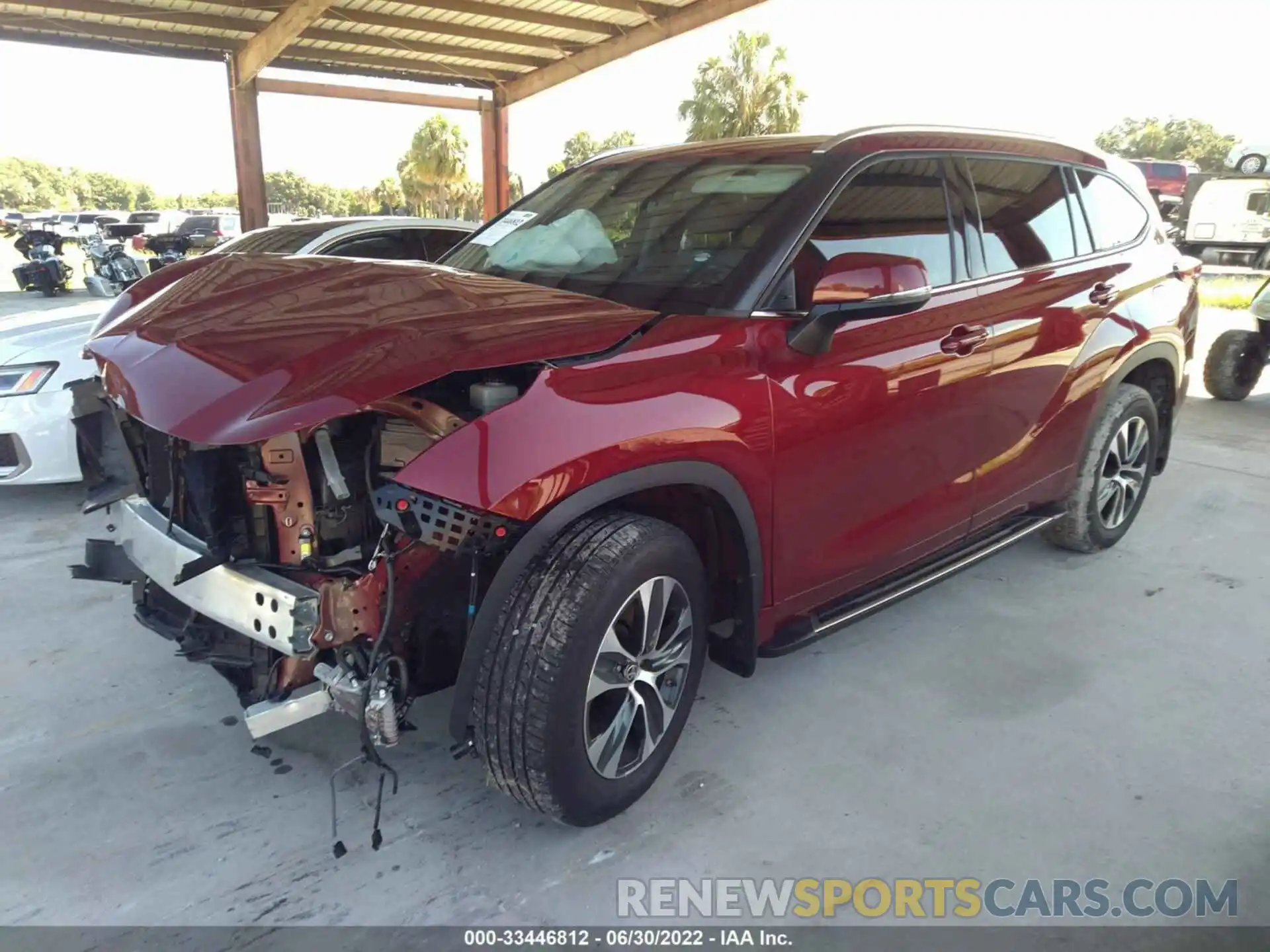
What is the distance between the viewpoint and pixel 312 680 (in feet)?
7.36

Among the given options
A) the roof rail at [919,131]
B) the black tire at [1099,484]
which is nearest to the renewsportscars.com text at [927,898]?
the black tire at [1099,484]

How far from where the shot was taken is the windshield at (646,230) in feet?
8.51

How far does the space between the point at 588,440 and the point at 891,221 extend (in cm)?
146

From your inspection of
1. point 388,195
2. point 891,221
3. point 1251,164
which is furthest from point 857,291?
point 388,195

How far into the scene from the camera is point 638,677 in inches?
89.1

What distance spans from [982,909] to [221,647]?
2.07m

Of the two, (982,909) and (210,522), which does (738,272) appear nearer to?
(210,522)

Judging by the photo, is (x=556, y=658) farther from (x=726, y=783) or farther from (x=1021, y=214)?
(x=1021, y=214)

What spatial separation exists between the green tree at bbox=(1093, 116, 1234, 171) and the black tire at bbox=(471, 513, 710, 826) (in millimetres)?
68610

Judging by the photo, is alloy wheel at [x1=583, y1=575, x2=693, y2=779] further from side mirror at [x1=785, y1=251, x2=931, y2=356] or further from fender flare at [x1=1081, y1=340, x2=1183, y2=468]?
fender flare at [x1=1081, y1=340, x2=1183, y2=468]

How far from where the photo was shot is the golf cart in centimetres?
744

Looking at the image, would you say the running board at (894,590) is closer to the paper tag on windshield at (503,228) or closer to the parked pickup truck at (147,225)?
the paper tag on windshield at (503,228)

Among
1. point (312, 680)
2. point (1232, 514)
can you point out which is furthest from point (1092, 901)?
point (1232, 514)

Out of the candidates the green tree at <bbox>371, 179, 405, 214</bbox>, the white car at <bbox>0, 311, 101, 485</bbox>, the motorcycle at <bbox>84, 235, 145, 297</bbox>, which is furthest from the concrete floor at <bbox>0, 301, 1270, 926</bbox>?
the green tree at <bbox>371, 179, 405, 214</bbox>
